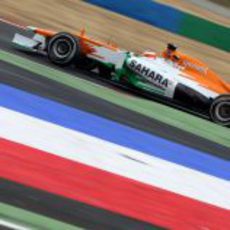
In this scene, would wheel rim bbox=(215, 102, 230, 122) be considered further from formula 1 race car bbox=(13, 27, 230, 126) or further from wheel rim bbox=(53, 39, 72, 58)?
wheel rim bbox=(53, 39, 72, 58)

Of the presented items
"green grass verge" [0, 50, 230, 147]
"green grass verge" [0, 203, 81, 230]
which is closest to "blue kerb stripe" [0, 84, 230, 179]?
"green grass verge" [0, 50, 230, 147]

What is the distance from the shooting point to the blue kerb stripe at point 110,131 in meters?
9.83

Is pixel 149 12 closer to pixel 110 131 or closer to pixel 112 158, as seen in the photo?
pixel 110 131

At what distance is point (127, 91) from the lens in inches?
561

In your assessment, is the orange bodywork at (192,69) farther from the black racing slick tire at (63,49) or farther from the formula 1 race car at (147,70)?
the black racing slick tire at (63,49)

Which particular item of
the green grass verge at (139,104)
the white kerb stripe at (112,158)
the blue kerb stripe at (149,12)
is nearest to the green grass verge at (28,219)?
the white kerb stripe at (112,158)

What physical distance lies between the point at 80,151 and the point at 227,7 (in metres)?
26.1

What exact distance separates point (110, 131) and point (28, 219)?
4.27 meters

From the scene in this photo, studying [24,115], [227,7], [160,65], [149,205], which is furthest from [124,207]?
[227,7]

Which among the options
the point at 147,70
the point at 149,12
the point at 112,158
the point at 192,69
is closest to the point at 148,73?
the point at 147,70

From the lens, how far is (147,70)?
13711 mm

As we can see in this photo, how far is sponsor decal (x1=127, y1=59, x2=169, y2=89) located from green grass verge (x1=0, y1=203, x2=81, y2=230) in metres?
7.67

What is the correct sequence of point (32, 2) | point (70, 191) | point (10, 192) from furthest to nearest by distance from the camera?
point (32, 2), point (70, 191), point (10, 192)

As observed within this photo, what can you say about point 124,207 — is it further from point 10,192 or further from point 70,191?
point 10,192
